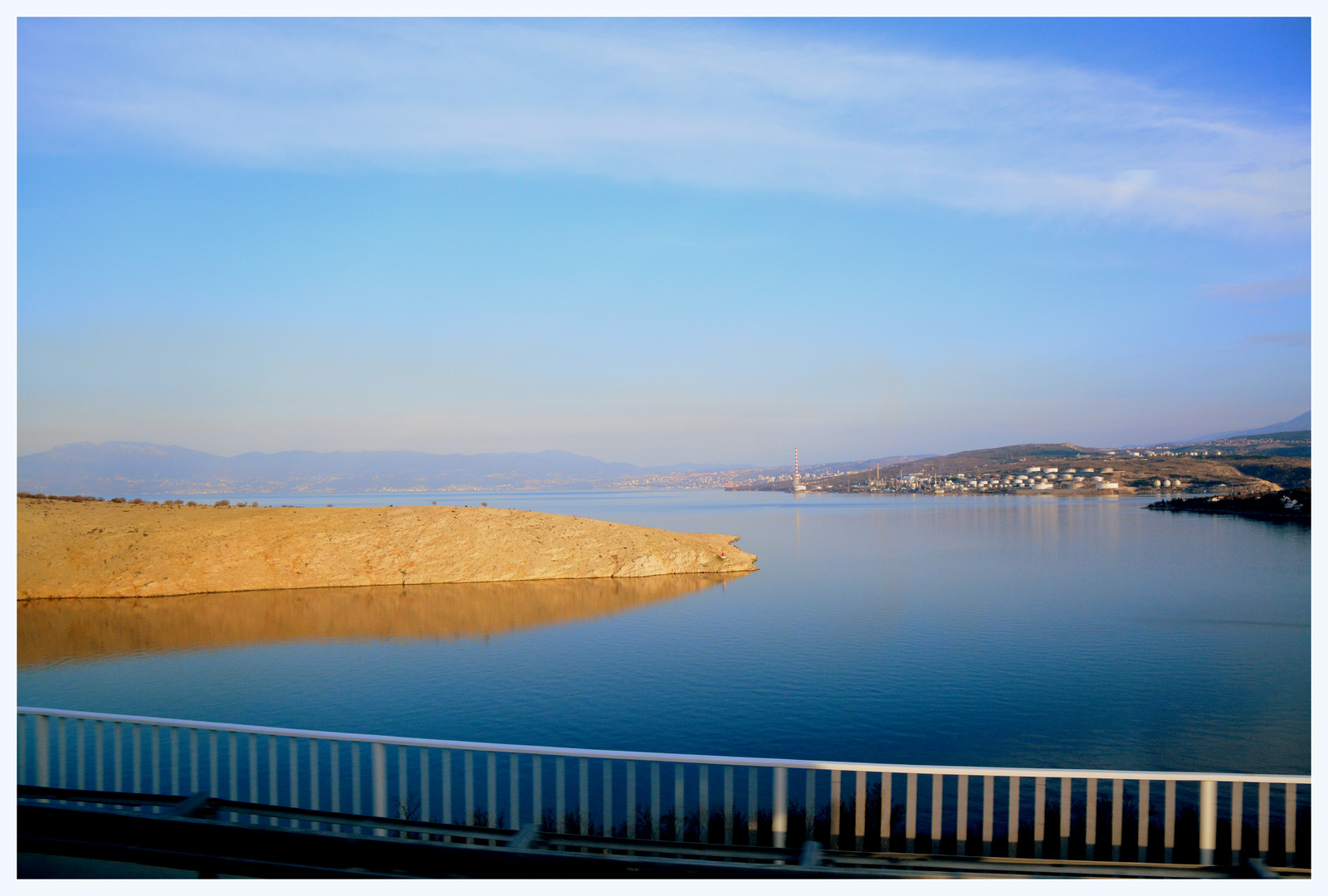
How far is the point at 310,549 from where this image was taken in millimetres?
27953

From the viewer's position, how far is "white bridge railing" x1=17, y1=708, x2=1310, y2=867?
4941 mm

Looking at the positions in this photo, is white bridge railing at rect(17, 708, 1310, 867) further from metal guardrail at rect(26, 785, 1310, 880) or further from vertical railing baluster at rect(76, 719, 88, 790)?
metal guardrail at rect(26, 785, 1310, 880)

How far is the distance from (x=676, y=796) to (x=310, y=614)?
19682 millimetres

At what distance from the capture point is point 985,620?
68.2 ft

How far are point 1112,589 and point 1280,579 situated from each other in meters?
7.59

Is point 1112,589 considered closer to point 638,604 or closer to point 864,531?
point 638,604

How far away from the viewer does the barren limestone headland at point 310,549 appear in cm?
2553

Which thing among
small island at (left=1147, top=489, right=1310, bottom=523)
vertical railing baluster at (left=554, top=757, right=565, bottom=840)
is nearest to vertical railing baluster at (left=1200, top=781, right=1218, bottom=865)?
vertical railing baluster at (left=554, top=757, right=565, bottom=840)

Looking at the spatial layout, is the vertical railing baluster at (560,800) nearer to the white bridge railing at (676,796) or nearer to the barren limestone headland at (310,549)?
the white bridge railing at (676,796)

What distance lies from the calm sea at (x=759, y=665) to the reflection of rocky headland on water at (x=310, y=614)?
132mm

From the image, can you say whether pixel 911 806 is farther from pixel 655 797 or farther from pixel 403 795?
pixel 403 795

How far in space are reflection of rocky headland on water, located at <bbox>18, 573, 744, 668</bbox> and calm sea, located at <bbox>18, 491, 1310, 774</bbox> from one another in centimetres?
13
